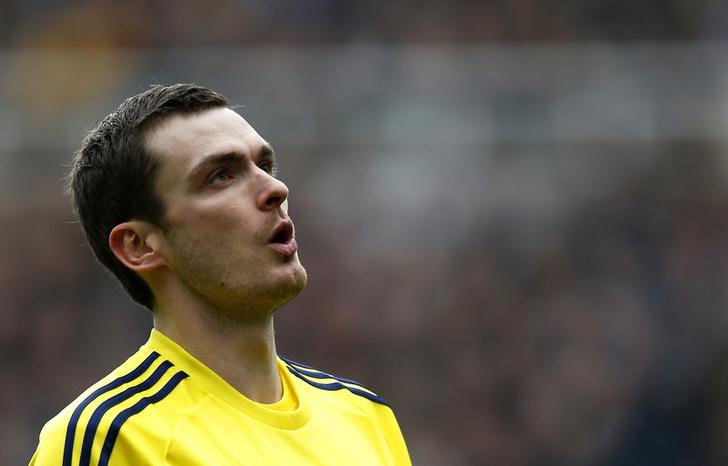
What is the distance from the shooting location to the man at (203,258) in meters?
3.05

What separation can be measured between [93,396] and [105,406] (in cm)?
5

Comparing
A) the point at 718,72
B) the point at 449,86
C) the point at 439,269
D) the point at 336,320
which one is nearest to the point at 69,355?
the point at 336,320

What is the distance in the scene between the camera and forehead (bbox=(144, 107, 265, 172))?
3.10 m

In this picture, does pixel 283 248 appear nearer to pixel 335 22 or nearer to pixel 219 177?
pixel 219 177

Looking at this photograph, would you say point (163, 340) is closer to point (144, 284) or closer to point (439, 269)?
point (144, 284)

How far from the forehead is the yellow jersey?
0.48 meters

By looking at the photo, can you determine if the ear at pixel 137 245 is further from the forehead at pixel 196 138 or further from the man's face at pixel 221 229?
the forehead at pixel 196 138

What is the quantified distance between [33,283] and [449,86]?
12.4 feet

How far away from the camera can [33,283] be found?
9898mm

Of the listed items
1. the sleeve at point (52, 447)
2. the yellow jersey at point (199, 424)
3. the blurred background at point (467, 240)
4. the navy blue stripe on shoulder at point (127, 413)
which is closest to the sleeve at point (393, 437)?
the yellow jersey at point (199, 424)

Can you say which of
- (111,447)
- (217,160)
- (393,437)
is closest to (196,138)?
(217,160)

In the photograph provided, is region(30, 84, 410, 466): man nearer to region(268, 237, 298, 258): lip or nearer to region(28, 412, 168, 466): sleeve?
region(268, 237, 298, 258): lip

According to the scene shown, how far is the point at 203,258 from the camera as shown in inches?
121

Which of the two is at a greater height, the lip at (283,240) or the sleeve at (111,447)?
the lip at (283,240)
